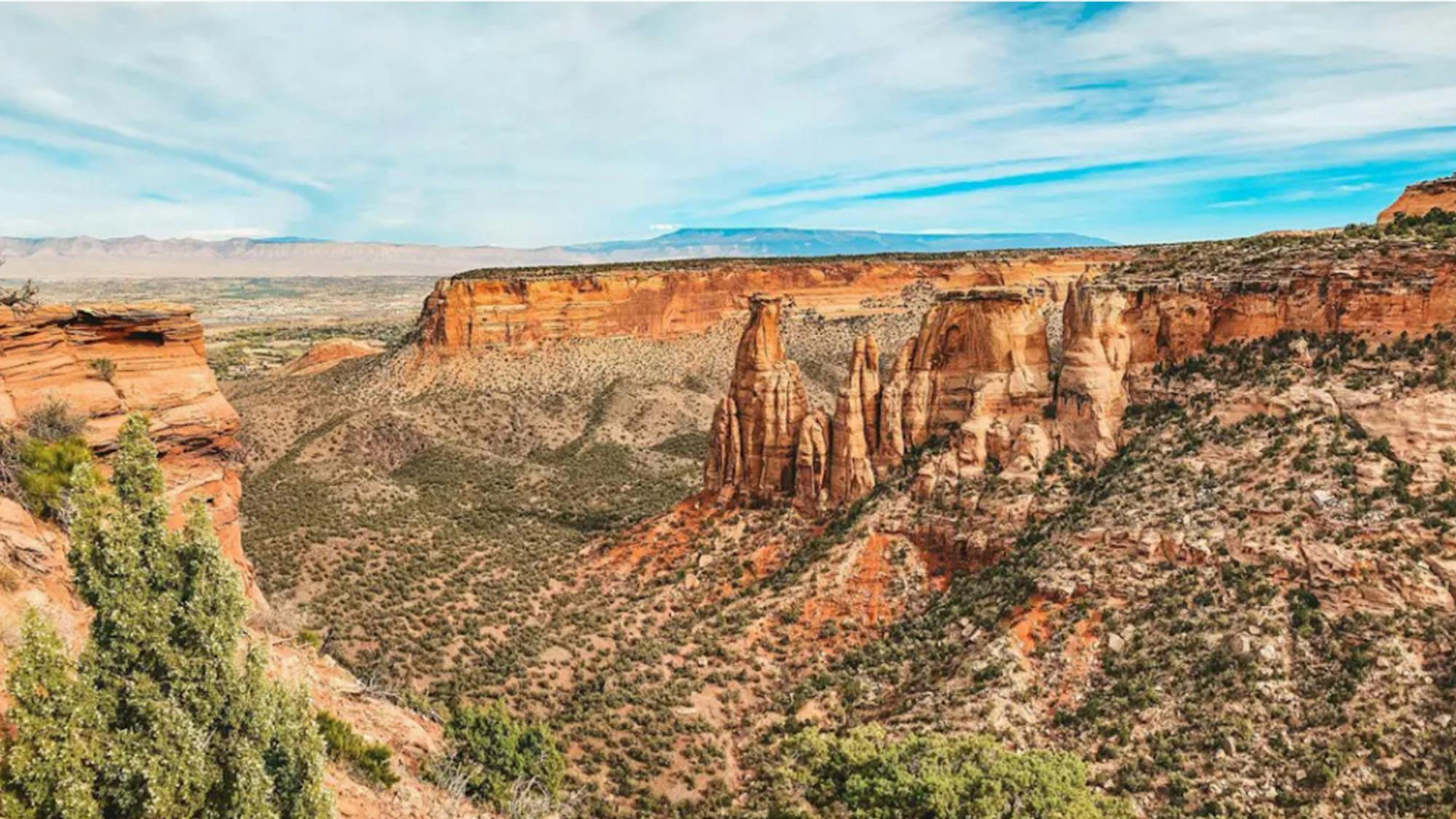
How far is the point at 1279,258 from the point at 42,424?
40.5 meters

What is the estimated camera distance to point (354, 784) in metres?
16.3

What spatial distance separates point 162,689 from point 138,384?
1552cm

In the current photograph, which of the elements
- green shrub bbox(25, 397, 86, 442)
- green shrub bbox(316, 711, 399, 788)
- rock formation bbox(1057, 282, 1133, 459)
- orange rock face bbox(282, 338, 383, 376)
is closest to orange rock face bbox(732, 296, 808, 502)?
rock formation bbox(1057, 282, 1133, 459)

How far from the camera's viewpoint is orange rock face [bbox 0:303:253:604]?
68.8 ft

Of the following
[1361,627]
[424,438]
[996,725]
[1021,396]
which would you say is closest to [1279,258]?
[1021,396]

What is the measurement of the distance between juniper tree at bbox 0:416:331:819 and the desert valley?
471 millimetres

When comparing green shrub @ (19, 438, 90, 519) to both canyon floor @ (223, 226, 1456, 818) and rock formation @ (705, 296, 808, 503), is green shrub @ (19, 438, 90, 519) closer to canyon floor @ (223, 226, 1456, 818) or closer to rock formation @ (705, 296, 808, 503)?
canyon floor @ (223, 226, 1456, 818)

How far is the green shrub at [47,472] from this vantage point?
59.9 feet

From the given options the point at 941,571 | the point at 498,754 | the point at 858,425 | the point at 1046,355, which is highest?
the point at 1046,355

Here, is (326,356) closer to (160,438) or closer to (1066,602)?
(160,438)

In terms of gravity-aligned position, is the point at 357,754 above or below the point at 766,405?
below

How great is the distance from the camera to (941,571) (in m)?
33.2

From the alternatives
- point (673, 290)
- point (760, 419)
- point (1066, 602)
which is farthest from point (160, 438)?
point (673, 290)

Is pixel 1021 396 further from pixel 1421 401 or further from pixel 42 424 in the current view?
pixel 42 424
